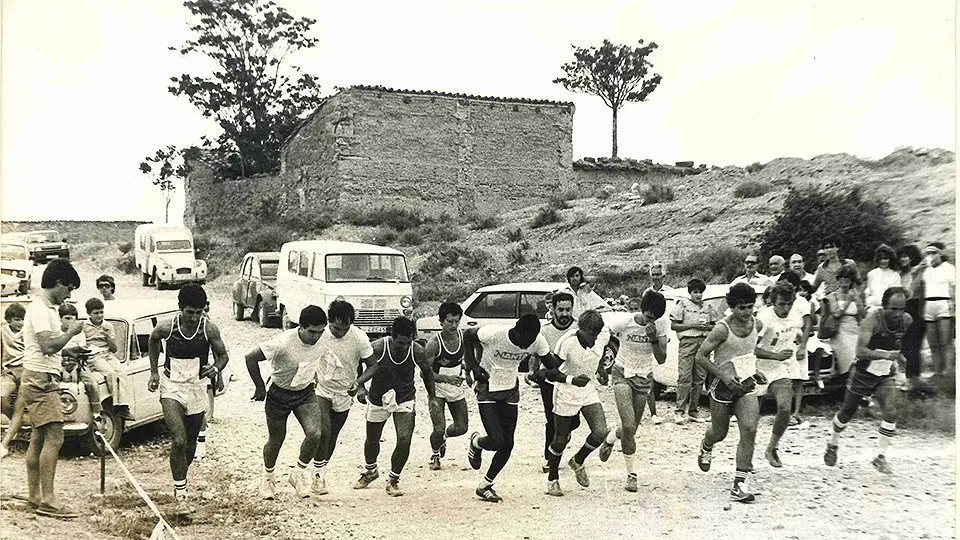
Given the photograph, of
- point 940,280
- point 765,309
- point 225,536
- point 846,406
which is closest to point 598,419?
point 765,309

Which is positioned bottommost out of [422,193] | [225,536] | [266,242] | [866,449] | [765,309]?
[225,536]

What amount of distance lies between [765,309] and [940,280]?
64.9 inches

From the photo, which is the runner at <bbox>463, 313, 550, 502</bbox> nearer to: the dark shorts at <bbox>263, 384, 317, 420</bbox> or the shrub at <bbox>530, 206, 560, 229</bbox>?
the dark shorts at <bbox>263, 384, 317, 420</bbox>

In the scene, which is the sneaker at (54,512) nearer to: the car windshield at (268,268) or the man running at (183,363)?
the man running at (183,363)

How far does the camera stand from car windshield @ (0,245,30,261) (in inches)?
228

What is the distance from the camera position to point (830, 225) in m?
7.05

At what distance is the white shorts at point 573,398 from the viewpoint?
17.5ft

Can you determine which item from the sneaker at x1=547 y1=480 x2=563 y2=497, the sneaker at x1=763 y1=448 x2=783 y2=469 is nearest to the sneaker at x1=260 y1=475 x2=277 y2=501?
the sneaker at x1=547 y1=480 x2=563 y2=497

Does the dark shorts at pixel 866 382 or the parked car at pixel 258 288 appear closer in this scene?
the dark shorts at pixel 866 382

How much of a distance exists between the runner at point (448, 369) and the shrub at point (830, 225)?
336cm

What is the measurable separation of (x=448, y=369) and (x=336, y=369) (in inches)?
30.2

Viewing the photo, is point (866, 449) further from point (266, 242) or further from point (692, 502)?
point (266, 242)

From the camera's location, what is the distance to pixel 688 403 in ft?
22.7

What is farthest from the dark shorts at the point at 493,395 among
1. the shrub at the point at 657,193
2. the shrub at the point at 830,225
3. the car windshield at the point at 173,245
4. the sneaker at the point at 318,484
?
the shrub at the point at 657,193
